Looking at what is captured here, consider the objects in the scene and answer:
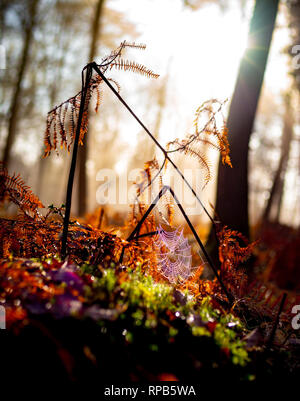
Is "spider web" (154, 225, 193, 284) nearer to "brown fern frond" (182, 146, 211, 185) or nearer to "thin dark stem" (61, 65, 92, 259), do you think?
"brown fern frond" (182, 146, 211, 185)

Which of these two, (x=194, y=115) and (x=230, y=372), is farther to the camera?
(x=194, y=115)

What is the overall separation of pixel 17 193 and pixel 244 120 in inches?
132

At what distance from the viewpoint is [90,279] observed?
1.35 metres

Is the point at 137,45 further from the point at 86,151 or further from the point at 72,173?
the point at 86,151

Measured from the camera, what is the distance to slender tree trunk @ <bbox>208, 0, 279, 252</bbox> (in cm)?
405

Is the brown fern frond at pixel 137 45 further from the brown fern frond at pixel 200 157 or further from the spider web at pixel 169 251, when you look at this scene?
the spider web at pixel 169 251

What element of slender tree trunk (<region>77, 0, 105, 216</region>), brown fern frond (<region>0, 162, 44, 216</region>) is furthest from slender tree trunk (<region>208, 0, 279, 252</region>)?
slender tree trunk (<region>77, 0, 105, 216</region>)

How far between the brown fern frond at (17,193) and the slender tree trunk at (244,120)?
269 centimetres

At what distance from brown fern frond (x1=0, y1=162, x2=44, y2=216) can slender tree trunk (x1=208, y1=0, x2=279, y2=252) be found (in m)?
2.69

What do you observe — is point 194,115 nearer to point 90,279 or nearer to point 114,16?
point 90,279

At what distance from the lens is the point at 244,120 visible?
4.16m

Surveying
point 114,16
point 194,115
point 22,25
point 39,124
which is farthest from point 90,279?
point 39,124

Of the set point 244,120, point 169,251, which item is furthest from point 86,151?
point 169,251
